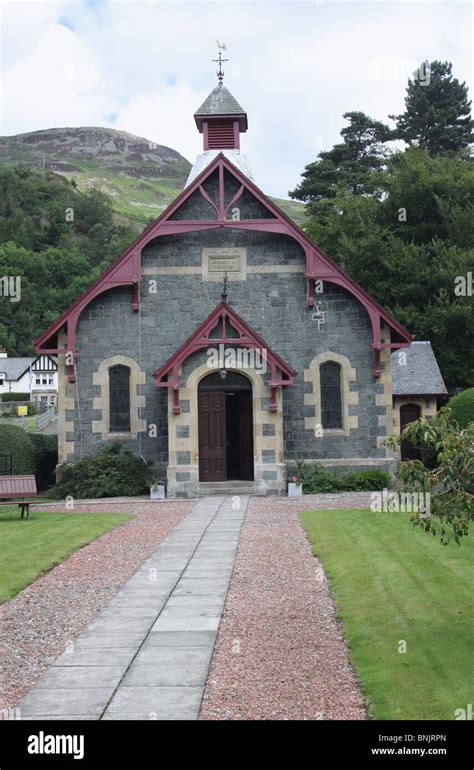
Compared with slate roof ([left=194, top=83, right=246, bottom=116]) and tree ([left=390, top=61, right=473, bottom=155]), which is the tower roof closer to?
slate roof ([left=194, top=83, right=246, bottom=116])

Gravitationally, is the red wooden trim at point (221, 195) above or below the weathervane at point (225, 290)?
above

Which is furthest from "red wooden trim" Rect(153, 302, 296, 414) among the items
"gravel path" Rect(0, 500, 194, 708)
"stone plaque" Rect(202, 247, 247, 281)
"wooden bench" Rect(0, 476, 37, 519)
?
"gravel path" Rect(0, 500, 194, 708)

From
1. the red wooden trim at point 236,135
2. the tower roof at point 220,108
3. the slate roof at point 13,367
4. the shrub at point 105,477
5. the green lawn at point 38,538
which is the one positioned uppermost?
the tower roof at point 220,108

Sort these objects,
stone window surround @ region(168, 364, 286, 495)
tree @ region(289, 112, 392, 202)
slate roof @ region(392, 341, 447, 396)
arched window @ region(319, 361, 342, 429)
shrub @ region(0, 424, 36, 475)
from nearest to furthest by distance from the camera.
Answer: stone window surround @ region(168, 364, 286, 495)
arched window @ region(319, 361, 342, 429)
shrub @ region(0, 424, 36, 475)
slate roof @ region(392, 341, 447, 396)
tree @ region(289, 112, 392, 202)

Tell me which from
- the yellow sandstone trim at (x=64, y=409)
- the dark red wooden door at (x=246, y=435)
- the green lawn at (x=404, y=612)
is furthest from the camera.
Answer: the yellow sandstone trim at (x=64, y=409)

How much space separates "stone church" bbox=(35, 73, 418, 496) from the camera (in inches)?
1012

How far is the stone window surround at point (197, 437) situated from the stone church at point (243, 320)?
948mm

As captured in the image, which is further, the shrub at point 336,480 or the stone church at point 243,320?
the stone church at point 243,320

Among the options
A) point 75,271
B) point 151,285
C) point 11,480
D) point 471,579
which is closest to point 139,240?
point 151,285

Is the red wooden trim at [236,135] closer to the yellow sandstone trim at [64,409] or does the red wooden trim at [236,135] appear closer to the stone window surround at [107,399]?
the stone window surround at [107,399]

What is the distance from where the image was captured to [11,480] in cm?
1998

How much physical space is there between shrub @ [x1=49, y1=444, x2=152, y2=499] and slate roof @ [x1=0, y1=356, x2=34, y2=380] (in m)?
77.1

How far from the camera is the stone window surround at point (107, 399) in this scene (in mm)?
25859

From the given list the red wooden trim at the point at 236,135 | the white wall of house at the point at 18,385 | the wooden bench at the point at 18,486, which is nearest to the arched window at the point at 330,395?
the red wooden trim at the point at 236,135
